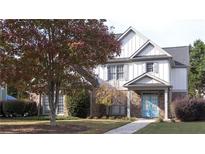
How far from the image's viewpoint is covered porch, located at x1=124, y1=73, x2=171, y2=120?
29422 mm

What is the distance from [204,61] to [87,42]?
3704 cm

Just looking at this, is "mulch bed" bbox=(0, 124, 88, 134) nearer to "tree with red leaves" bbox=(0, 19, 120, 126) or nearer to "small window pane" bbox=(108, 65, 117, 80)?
"tree with red leaves" bbox=(0, 19, 120, 126)

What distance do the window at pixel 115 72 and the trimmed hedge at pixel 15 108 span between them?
24.0 ft

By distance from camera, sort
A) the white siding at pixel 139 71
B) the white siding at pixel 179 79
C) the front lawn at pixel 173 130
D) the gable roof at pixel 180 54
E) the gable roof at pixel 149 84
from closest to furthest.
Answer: the front lawn at pixel 173 130 → the gable roof at pixel 149 84 → the white siding at pixel 139 71 → the white siding at pixel 179 79 → the gable roof at pixel 180 54

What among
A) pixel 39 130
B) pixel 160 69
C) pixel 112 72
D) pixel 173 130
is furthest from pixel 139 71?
pixel 39 130

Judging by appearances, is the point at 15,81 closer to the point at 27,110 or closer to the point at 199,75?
the point at 27,110

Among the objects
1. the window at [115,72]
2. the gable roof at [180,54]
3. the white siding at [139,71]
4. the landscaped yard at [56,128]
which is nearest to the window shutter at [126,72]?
the white siding at [139,71]

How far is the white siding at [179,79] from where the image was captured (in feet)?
106

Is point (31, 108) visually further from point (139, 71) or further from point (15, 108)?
point (139, 71)

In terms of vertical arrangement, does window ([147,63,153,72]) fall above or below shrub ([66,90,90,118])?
above

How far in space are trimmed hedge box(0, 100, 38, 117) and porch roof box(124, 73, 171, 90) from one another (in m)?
8.64

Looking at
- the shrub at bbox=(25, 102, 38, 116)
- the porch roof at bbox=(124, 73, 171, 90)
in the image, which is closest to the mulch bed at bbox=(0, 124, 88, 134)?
the porch roof at bbox=(124, 73, 171, 90)

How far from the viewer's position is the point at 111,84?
106 ft

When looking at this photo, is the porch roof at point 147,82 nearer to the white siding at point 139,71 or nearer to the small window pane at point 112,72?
the white siding at point 139,71
